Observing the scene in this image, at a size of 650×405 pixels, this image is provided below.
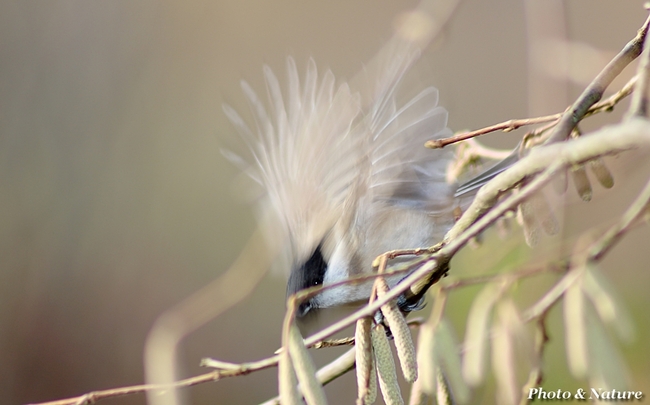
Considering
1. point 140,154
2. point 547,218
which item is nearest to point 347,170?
point 547,218

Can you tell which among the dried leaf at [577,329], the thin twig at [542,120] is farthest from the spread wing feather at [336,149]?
the dried leaf at [577,329]

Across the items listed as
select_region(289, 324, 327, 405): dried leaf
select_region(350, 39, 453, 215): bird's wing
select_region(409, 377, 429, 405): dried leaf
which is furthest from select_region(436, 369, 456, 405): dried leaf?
select_region(350, 39, 453, 215): bird's wing

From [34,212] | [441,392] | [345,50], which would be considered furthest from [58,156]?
[441,392]

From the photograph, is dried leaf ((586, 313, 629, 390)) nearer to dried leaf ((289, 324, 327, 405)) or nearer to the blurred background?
dried leaf ((289, 324, 327, 405))

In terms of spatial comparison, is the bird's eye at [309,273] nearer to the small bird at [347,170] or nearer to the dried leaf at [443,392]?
the small bird at [347,170]

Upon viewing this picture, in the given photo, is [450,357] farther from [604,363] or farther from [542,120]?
[542,120]
